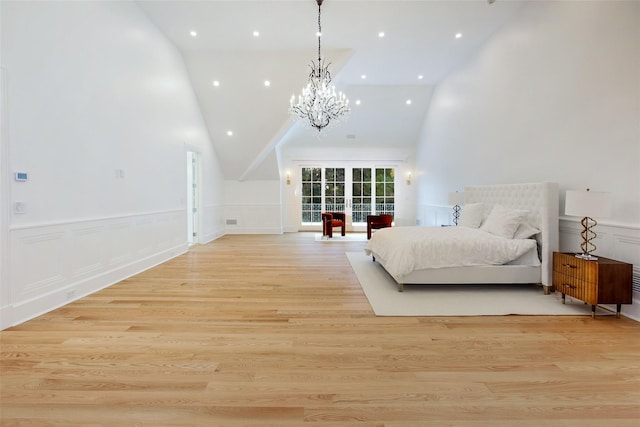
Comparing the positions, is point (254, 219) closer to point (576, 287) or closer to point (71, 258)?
point (71, 258)

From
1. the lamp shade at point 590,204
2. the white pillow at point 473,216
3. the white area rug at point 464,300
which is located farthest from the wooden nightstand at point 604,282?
the white pillow at point 473,216

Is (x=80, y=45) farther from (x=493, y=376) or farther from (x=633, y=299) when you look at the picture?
(x=633, y=299)

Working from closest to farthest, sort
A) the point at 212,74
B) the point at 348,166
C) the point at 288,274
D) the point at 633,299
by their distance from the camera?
the point at 633,299 < the point at 288,274 < the point at 212,74 < the point at 348,166

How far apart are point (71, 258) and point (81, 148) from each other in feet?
4.08

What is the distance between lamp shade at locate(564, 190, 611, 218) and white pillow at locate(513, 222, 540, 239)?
3.07 ft

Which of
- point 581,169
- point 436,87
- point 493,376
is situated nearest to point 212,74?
point 436,87

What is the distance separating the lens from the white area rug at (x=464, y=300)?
3.21 meters

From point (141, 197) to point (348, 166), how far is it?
6.77m

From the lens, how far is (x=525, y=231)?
13.5ft

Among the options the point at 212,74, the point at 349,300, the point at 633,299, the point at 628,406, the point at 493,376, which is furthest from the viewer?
the point at 212,74

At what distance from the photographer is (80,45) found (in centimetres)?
368

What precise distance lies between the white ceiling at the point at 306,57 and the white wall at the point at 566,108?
690 mm

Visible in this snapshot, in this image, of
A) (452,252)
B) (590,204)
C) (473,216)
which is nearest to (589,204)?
(590,204)

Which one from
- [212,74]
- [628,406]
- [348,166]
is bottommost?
[628,406]
